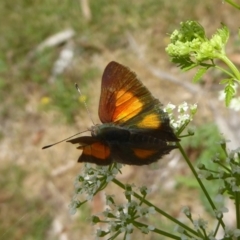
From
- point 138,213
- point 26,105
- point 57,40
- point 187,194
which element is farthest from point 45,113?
point 138,213

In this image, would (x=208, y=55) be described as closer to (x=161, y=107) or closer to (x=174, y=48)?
(x=174, y=48)

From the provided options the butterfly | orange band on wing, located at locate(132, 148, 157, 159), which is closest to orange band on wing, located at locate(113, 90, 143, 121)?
the butterfly

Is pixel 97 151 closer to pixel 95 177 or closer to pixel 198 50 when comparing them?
pixel 95 177

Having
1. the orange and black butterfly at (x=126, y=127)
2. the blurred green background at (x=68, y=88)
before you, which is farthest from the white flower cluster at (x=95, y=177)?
the blurred green background at (x=68, y=88)

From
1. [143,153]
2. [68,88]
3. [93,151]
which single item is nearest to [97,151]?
[93,151]

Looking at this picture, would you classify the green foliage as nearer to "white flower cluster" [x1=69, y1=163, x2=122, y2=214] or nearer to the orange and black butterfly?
the orange and black butterfly

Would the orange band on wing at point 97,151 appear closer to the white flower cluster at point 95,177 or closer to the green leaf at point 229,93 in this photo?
the white flower cluster at point 95,177
